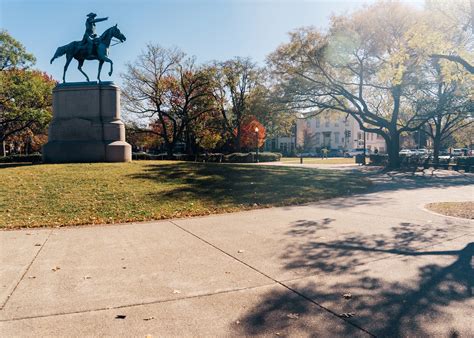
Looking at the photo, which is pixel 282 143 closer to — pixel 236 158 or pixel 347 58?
pixel 236 158

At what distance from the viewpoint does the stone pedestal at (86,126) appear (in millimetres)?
18672

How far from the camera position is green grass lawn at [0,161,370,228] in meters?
8.83

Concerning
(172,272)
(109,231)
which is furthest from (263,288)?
(109,231)

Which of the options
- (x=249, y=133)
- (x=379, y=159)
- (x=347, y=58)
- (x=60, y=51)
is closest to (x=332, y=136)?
(x=249, y=133)

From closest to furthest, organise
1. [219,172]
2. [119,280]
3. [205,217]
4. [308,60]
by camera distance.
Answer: [119,280]
[205,217]
[219,172]
[308,60]

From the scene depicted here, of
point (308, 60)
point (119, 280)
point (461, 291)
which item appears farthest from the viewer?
point (308, 60)

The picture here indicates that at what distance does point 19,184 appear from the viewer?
1149 cm

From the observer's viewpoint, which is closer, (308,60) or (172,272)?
(172,272)

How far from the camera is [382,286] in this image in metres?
4.25

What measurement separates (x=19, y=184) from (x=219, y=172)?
836 cm

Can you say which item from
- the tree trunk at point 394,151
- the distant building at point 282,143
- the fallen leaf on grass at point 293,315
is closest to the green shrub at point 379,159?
the tree trunk at point 394,151

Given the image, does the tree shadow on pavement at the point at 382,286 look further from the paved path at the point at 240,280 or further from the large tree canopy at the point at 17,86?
the large tree canopy at the point at 17,86

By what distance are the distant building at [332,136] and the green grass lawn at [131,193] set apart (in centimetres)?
7561

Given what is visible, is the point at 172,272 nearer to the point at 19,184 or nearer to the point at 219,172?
the point at 19,184
